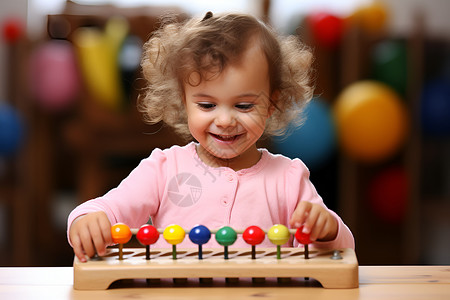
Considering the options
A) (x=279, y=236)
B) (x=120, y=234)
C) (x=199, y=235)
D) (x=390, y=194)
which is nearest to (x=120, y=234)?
(x=120, y=234)

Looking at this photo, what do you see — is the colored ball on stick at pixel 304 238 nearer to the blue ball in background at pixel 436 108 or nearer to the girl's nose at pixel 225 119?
the girl's nose at pixel 225 119

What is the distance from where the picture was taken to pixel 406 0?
375cm

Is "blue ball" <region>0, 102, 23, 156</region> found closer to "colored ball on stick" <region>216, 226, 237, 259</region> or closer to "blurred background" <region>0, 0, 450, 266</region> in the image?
"blurred background" <region>0, 0, 450, 266</region>

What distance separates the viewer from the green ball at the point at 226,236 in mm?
848

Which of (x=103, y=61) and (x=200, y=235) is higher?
(x=103, y=61)

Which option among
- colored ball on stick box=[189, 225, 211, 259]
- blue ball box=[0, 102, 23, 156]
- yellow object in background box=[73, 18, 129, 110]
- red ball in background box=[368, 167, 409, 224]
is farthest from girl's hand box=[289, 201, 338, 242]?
blue ball box=[0, 102, 23, 156]

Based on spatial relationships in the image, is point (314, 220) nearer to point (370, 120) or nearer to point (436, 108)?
point (370, 120)

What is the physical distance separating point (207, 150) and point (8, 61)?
255 cm

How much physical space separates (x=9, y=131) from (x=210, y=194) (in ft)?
7.67

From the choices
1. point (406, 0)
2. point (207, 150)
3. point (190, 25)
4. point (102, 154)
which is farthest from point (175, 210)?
point (406, 0)

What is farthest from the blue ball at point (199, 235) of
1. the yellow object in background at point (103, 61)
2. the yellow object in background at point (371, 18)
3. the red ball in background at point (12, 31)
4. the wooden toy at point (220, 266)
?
the red ball in background at point (12, 31)

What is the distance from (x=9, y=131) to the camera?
3.17 metres

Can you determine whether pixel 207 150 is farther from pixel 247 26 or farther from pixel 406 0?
pixel 406 0

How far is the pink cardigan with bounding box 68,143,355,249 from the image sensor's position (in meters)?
1.05
